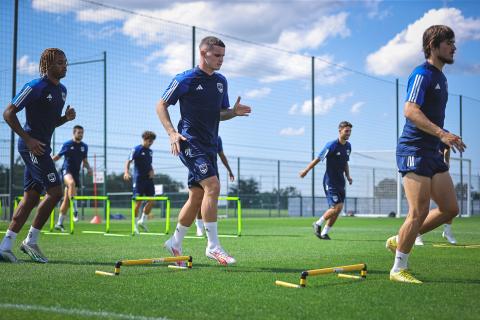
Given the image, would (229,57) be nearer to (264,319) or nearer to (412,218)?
(412,218)

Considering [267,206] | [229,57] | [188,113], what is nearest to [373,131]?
[267,206]

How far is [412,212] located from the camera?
17.3 ft

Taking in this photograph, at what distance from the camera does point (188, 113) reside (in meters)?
6.45

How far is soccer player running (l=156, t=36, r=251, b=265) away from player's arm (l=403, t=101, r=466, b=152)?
2.13m

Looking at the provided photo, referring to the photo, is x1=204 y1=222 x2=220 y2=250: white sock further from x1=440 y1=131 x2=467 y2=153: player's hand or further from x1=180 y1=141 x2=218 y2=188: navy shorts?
x1=440 y1=131 x2=467 y2=153: player's hand

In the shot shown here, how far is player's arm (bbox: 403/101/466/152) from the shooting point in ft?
15.8

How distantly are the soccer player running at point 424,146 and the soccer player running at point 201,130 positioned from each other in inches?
73.2

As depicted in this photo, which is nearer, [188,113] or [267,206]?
[188,113]

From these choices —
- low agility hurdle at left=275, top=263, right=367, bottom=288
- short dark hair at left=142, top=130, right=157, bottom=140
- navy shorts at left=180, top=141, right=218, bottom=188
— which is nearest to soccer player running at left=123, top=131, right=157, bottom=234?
short dark hair at left=142, top=130, right=157, bottom=140

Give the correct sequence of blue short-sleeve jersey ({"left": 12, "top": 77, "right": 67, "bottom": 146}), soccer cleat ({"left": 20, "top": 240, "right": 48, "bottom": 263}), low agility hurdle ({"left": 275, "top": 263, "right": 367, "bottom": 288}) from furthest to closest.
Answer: soccer cleat ({"left": 20, "top": 240, "right": 48, "bottom": 263})
blue short-sleeve jersey ({"left": 12, "top": 77, "right": 67, "bottom": 146})
low agility hurdle ({"left": 275, "top": 263, "right": 367, "bottom": 288})

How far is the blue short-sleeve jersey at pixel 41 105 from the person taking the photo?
6637 millimetres

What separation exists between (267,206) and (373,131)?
20.8 ft

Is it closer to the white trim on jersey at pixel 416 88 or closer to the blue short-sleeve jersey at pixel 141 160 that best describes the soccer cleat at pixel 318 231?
the blue short-sleeve jersey at pixel 141 160

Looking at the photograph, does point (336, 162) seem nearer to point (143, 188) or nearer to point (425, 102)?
point (143, 188)
